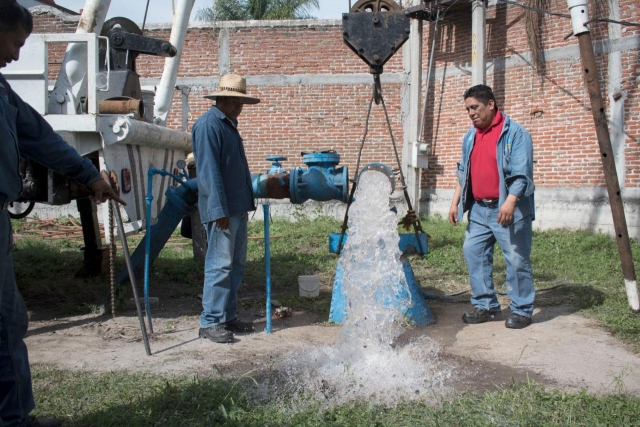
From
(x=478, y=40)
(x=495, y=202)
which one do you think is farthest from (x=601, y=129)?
(x=478, y=40)

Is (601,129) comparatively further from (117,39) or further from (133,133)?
(117,39)

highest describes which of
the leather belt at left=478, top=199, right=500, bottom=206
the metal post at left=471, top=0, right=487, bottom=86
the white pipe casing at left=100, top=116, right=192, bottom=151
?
the metal post at left=471, top=0, right=487, bottom=86

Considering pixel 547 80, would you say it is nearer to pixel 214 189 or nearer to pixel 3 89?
pixel 214 189

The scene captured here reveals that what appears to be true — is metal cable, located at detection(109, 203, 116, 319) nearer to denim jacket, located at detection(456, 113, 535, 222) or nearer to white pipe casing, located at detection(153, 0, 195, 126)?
white pipe casing, located at detection(153, 0, 195, 126)

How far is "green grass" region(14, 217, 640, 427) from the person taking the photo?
320cm

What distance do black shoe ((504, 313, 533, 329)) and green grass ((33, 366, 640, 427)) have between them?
5.12ft

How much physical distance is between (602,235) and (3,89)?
9.18m

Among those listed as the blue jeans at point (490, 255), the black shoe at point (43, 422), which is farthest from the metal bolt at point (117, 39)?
the black shoe at point (43, 422)

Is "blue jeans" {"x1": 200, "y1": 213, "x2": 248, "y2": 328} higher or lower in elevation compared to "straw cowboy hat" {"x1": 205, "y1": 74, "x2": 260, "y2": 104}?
lower

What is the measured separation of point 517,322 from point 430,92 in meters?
8.11

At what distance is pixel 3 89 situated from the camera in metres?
2.92

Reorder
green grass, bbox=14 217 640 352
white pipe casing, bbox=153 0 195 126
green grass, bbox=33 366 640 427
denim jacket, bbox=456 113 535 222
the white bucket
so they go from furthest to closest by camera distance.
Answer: white pipe casing, bbox=153 0 195 126 < the white bucket < green grass, bbox=14 217 640 352 < denim jacket, bbox=456 113 535 222 < green grass, bbox=33 366 640 427

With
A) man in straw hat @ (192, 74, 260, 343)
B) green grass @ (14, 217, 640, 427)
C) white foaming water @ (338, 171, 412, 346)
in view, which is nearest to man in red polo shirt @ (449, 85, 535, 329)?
white foaming water @ (338, 171, 412, 346)

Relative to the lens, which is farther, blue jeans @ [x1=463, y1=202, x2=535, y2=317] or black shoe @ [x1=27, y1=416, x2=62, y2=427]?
blue jeans @ [x1=463, y1=202, x2=535, y2=317]
